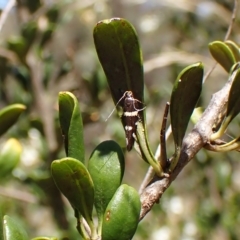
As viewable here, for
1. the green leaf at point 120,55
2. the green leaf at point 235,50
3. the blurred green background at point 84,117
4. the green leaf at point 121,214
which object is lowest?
the blurred green background at point 84,117

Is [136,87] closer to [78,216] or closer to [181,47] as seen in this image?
[78,216]

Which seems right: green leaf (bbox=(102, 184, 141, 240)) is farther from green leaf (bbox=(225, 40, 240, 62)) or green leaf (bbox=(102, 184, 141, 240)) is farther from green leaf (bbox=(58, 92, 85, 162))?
green leaf (bbox=(225, 40, 240, 62))

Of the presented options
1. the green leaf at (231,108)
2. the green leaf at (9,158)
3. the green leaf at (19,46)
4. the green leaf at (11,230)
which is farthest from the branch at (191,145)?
the green leaf at (19,46)

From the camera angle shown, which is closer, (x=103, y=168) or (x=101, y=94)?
(x=103, y=168)

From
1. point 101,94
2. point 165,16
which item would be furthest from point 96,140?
point 165,16

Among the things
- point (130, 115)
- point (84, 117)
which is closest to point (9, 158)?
point (130, 115)

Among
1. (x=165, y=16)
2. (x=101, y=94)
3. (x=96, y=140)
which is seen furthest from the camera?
(x=165, y=16)

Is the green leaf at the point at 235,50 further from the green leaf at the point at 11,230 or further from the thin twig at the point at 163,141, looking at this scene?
the green leaf at the point at 11,230
